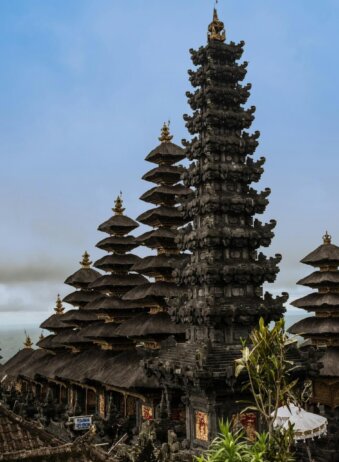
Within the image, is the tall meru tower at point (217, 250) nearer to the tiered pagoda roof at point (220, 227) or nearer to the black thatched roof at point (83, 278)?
the tiered pagoda roof at point (220, 227)

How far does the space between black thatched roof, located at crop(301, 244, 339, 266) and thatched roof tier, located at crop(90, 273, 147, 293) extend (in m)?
11.2

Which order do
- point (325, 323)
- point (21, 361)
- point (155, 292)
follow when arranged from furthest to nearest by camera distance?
point (21, 361) → point (325, 323) → point (155, 292)

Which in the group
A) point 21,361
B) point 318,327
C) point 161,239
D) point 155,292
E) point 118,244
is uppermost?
point 118,244

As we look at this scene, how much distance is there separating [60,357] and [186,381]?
2340 cm

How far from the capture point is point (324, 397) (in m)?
30.6

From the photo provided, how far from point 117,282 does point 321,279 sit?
42.9ft

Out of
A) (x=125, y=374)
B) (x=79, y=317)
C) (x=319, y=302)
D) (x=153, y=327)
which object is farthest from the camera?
(x=79, y=317)

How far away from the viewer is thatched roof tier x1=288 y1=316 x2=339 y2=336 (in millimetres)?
30609

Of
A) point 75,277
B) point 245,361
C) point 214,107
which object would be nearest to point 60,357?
point 75,277

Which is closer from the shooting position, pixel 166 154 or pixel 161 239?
pixel 161 239

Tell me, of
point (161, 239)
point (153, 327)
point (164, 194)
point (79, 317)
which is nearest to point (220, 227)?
point (153, 327)

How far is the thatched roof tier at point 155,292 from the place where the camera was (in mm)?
29625

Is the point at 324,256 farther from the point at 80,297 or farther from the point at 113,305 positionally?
the point at 80,297

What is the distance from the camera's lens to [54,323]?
44.2 m
